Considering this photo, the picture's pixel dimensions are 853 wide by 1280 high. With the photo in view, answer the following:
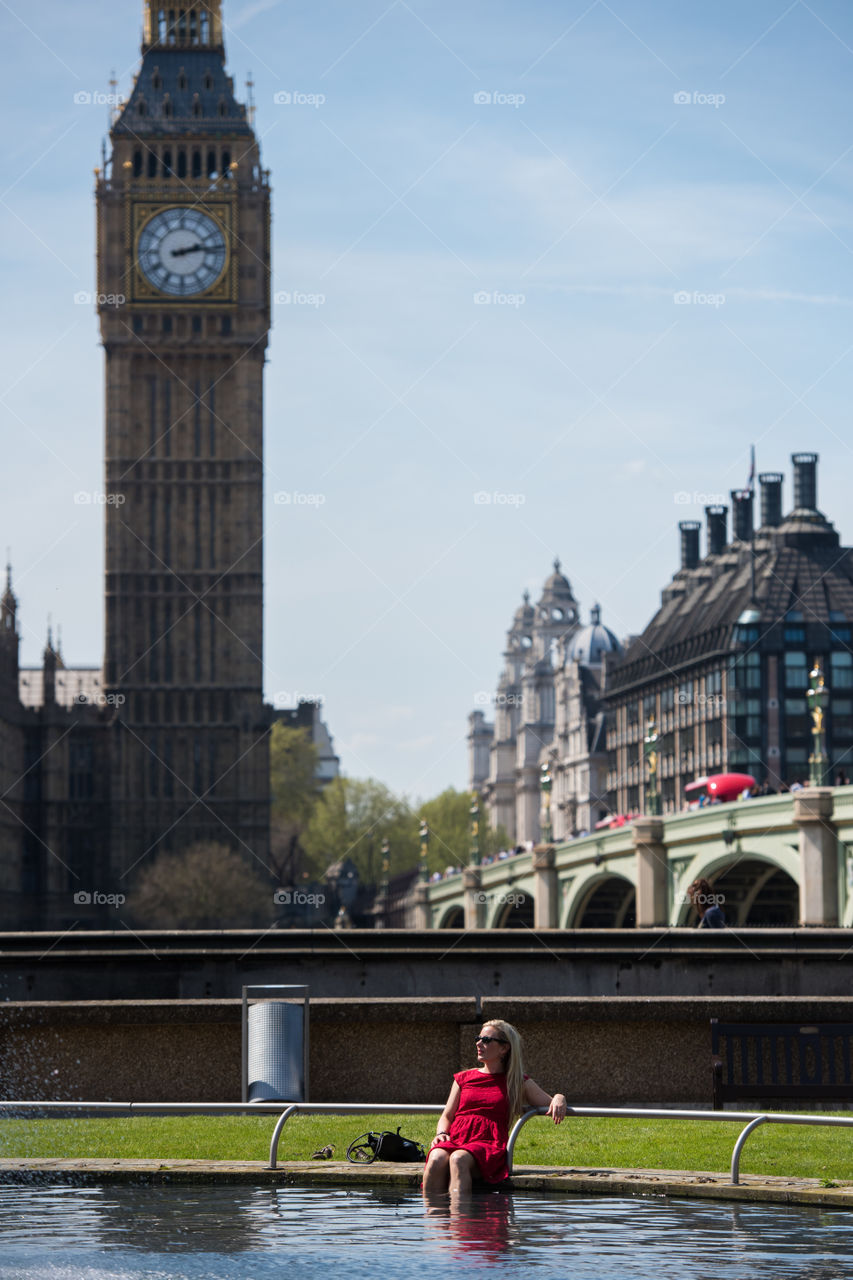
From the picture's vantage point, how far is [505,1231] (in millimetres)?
13219

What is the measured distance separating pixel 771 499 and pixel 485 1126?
134506mm

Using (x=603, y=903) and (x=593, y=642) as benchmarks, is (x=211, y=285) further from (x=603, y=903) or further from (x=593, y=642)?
(x=593, y=642)

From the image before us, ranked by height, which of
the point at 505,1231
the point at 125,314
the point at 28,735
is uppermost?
the point at 125,314

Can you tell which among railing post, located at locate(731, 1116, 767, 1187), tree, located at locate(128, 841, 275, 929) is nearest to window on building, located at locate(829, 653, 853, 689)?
tree, located at locate(128, 841, 275, 929)

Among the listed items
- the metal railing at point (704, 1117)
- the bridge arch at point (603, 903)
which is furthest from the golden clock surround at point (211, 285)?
the metal railing at point (704, 1117)

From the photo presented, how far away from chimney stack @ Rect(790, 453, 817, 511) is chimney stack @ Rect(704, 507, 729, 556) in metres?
15.1

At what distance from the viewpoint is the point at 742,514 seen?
15325 centimetres

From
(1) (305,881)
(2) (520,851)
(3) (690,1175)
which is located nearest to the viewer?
(3) (690,1175)

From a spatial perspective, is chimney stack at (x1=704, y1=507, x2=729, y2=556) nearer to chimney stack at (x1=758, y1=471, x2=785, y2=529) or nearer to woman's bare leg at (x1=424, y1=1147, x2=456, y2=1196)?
chimney stack at (x1=758, y1=471, x2=785, y2=529)

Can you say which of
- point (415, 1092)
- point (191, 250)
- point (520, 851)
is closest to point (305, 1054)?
point (415, 1092)

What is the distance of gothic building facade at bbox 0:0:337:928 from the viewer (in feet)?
393

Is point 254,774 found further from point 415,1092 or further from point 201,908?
point 415,1092

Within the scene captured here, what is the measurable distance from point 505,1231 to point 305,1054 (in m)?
7.32

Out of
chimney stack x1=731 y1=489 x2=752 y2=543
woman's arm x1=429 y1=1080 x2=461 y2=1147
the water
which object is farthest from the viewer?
chimney stack x1=731 y1=489 x2=752 y2=543
